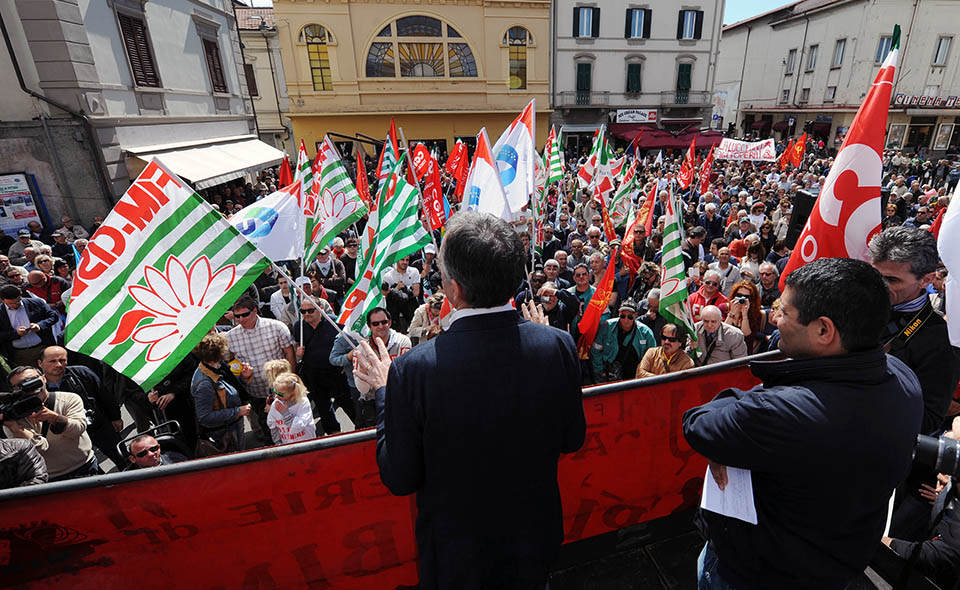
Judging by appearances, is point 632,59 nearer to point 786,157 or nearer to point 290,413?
point 786,157

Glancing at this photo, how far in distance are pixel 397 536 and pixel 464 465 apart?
1.30 meters

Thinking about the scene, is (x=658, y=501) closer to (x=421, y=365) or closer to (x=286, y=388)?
(x=421, y=365)

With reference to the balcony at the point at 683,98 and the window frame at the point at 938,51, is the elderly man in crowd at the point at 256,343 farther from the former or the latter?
the window frame at the point at 938,51

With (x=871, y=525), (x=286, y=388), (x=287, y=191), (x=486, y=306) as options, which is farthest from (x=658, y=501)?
(x=287, y=191)

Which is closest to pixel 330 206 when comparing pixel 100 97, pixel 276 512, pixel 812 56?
pixel 276 512

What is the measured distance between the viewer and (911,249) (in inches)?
97.0

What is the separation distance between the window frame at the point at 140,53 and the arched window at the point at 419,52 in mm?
16550

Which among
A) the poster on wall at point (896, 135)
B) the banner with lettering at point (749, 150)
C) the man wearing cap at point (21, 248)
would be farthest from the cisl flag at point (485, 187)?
the poster on wall at point (896, 135)

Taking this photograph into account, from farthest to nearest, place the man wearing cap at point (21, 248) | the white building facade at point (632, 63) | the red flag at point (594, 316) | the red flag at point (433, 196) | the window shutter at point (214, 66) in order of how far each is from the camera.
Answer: the white building facade at point (632, 63)
the window shutter at point (214, 66)
the red flag at point (433, 196)
the man wearing cap at point (21, 248)
the red flag at point (594, 316)

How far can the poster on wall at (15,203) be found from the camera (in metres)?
10.6

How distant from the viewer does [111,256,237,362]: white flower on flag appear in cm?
295

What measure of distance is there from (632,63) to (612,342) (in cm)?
3265

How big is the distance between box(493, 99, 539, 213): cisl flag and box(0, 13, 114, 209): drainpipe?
10708 mm

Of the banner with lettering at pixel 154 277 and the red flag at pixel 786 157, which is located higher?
the banner with lettering at pixel 154 277
